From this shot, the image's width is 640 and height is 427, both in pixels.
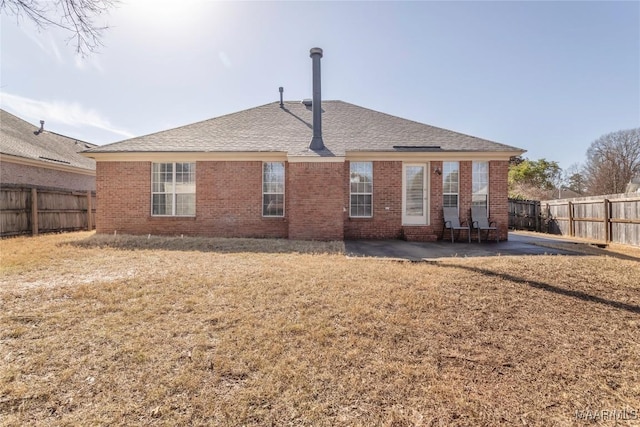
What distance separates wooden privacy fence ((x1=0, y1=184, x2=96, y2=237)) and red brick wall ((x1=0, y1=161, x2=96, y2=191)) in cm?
182

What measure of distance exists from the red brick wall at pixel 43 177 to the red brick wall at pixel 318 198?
476 inches

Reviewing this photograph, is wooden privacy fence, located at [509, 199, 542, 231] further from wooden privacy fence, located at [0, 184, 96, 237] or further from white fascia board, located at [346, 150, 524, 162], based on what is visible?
wooden privacy fence, located at [0, 184, 96, 237]

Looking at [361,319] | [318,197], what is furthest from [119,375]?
[318,197]

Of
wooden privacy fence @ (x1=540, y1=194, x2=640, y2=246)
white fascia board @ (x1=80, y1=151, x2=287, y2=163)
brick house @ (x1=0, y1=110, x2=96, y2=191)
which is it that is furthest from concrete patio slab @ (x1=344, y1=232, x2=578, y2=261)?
brick house @ (x1=0, y1=110, x2=96, y2=191)

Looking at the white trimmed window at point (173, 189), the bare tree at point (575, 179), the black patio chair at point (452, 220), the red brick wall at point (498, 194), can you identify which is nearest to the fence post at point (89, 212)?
the white trimmed window at point (173, 189)

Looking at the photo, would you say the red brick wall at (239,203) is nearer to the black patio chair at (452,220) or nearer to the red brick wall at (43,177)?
the black patio chair at (452,220)

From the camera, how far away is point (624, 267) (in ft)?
19.4

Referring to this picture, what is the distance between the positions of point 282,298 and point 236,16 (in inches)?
356

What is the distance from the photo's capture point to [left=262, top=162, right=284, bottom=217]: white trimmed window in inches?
429

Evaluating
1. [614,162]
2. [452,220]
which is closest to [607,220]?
[452,220]

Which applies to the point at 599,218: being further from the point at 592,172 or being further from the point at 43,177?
the point at 592,172

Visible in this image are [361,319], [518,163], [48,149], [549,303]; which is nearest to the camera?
[361,319]

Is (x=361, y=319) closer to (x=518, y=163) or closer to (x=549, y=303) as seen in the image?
(x=549, y=303)

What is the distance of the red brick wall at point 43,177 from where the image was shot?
40.0ft
